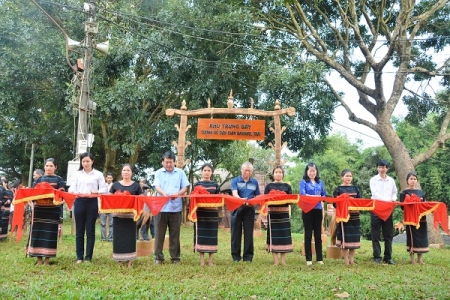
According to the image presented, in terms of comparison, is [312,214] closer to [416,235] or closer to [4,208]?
[416,235]

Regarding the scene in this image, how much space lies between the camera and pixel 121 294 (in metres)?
4.32

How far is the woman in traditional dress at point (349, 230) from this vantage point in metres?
6.77

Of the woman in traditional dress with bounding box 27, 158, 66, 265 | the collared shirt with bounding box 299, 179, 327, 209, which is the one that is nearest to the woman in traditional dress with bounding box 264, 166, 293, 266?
the collared shirt with bounding box 299, 179, 327, 209

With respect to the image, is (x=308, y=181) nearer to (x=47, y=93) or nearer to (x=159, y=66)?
(x=159, y=66)

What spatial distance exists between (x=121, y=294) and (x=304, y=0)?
13.0 metres

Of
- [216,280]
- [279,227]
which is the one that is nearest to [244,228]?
[279,227]

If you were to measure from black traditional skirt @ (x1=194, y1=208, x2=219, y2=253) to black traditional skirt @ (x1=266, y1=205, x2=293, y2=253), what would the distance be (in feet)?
2.71

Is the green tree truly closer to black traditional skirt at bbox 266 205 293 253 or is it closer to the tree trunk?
the tree trunk

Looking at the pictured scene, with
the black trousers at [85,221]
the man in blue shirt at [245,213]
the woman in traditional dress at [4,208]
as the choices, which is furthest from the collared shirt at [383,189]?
the woman in traditional dress at [4,208]

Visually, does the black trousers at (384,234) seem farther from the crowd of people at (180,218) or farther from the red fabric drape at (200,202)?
the red fabric drape at (200,202)

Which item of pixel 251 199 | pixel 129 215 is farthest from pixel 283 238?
pixel 129 215

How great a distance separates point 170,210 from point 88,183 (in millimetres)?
1232

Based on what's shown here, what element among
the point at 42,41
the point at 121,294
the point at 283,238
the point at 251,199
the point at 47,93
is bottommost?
the point at 121,294

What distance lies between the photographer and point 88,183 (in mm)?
6352
